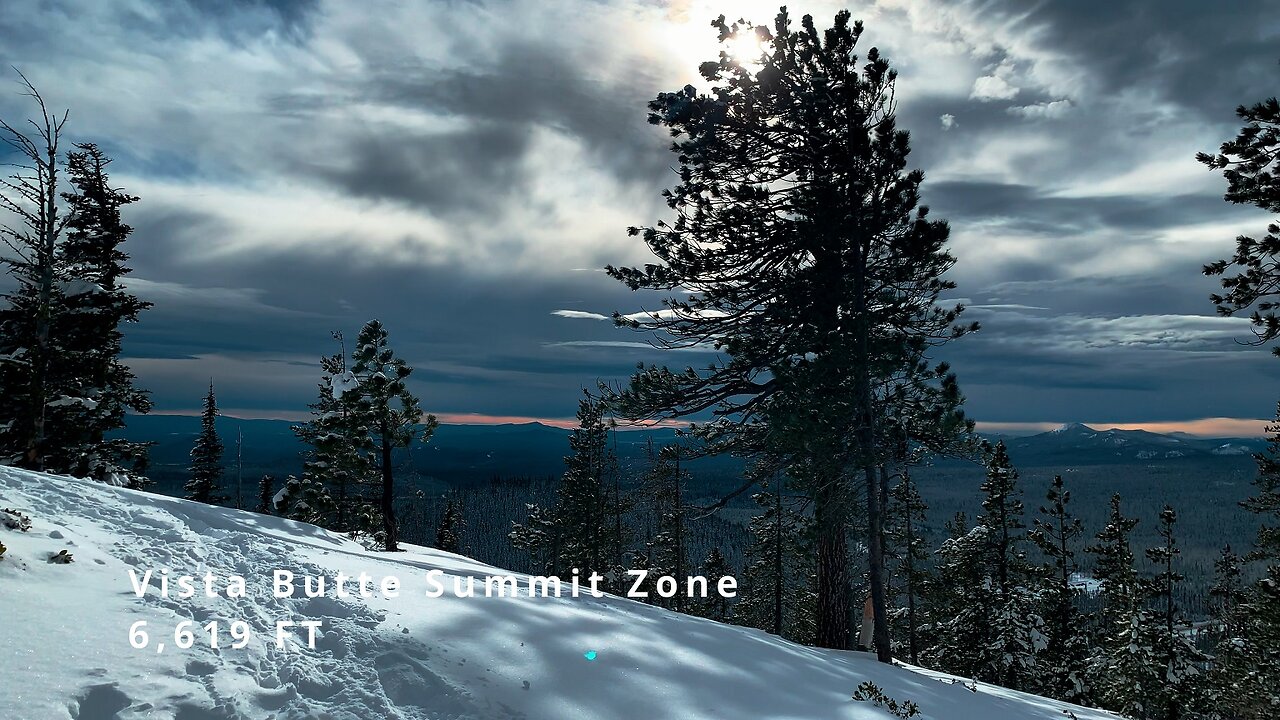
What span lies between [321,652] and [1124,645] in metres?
28.2

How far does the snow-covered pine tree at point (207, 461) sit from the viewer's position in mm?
40375

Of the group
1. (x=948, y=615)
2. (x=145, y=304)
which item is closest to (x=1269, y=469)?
(x=948, y=615)

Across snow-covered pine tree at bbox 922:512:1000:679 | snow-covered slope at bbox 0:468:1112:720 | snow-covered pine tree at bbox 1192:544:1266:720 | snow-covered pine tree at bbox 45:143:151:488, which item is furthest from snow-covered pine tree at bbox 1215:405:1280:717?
snow-covered pine tree at bbox 45:143:151:488

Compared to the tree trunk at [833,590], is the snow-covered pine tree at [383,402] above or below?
above

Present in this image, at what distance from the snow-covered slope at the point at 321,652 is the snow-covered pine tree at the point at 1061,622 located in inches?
930

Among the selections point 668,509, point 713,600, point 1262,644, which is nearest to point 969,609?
point 1262,644

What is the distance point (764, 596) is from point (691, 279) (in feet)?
116

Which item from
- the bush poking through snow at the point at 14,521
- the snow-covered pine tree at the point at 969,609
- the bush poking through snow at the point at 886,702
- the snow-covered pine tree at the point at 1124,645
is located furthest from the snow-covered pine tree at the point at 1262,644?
the bush poking through snow at the point at 14,521

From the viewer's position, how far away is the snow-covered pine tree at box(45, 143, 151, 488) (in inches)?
806

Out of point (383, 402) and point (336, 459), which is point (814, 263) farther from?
point (336, 459)

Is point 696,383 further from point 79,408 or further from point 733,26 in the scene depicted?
point 79,408

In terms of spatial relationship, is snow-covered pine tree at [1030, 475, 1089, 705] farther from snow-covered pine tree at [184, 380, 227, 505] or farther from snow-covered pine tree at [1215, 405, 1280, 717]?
snow-covered pine tree at [184, 380, 227, 505]

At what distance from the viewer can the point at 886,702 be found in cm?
783

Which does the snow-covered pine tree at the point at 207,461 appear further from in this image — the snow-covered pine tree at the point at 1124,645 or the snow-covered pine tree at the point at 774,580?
the snow-covered pine tree at the point at 1124,645
